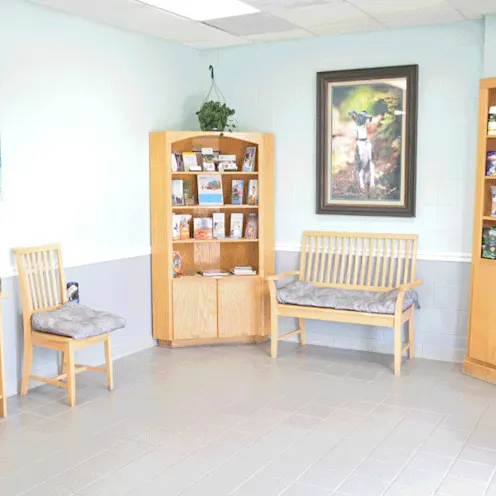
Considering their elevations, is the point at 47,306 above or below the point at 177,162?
below

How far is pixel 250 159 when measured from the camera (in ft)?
20.5

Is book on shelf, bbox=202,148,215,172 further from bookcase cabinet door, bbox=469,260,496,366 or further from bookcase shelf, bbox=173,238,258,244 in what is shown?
bookcase cabinet door, bbox=469,260,496,366

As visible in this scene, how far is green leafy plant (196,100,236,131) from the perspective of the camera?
608cm

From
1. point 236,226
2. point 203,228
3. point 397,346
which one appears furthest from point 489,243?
point 203,228

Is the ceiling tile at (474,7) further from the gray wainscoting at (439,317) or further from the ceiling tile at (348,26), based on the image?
the gray wainscoting at (439,317)

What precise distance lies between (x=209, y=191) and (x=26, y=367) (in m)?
2.25

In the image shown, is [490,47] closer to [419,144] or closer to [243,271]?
[419,144]

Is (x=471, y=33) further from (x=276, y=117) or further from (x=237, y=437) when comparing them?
(x=237, y=437)

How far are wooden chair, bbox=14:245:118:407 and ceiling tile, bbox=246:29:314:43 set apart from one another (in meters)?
2.53

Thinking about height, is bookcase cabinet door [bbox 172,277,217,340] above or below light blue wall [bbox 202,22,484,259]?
below

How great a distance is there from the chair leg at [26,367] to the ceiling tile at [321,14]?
2.97 metres

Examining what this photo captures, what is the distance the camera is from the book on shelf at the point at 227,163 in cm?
618

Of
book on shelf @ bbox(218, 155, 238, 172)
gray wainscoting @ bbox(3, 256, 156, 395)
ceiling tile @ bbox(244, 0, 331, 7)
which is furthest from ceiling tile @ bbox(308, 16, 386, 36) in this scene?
gray wainscoting @ bbox(3, 256, 156, 395)

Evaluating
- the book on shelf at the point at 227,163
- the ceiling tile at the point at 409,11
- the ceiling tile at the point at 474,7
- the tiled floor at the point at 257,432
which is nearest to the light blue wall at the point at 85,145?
the book on shelf at the point at 227,163
